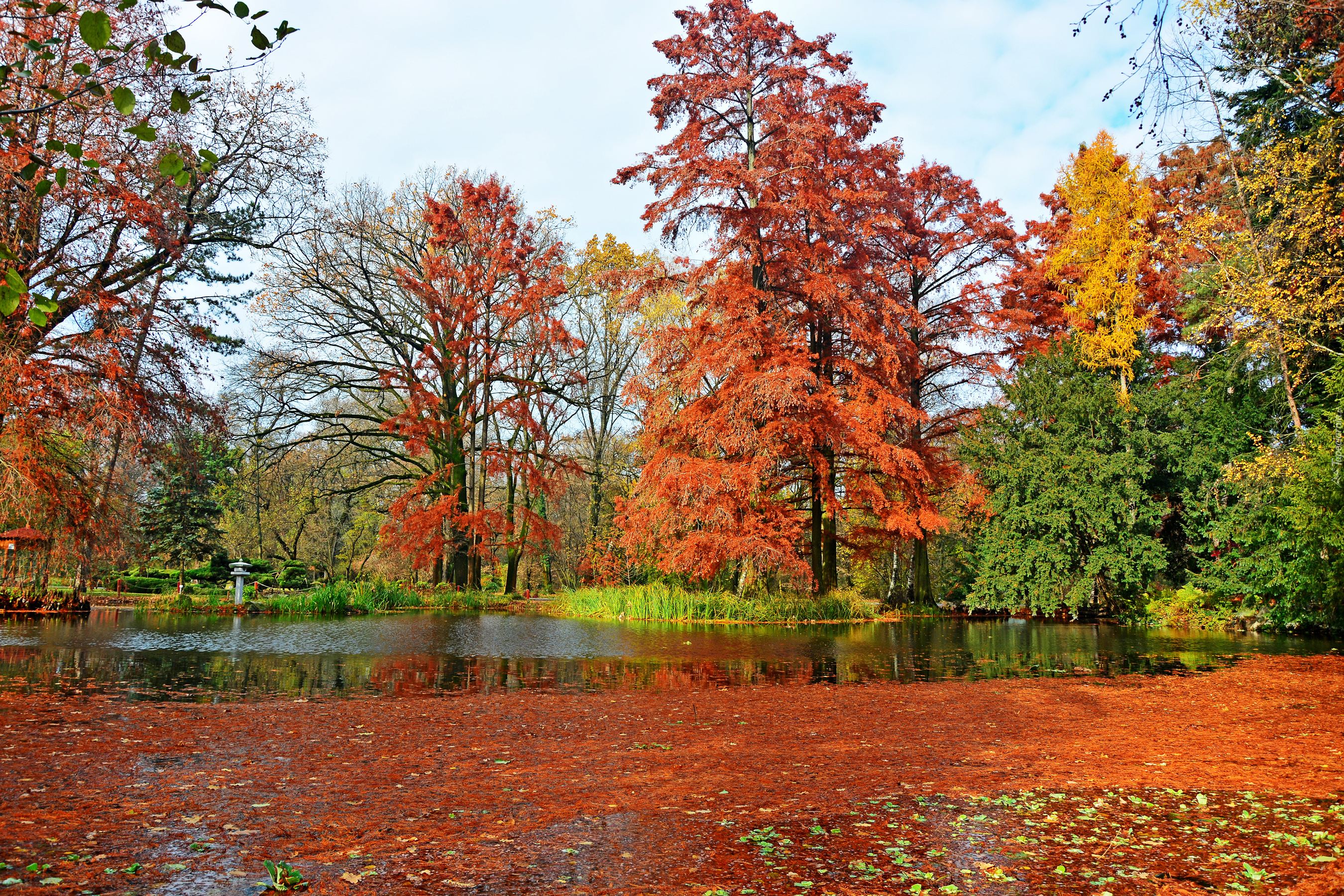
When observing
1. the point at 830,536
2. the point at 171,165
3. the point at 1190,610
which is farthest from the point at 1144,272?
the point at 171,165

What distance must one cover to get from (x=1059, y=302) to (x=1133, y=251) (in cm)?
301

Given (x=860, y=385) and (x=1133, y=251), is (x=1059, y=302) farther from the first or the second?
(x=860, y=385)

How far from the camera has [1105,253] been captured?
896 inches

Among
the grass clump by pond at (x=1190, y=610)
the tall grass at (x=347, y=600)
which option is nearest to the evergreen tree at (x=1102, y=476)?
the grass clump by pond at (x=1190, y=610)

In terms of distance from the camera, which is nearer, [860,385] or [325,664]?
[325,664]

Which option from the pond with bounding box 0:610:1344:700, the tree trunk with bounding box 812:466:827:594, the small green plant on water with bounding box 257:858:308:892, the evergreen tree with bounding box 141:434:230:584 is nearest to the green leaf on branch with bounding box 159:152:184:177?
the small green plant on water with bounding box 257:858:308:892

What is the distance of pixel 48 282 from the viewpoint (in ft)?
41.8

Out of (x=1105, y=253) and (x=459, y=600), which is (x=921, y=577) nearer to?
(x=1105, y=253)

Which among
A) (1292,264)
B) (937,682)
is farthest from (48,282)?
(1292,264)

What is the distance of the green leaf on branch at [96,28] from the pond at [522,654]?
606 cm

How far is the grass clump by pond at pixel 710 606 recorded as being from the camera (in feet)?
61.5

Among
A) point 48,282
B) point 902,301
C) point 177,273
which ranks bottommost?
point 48,282

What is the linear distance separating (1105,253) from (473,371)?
758 inches

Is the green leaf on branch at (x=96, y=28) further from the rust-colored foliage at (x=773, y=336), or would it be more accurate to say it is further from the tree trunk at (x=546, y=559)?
the tree trunk at (x=546, y=559)
